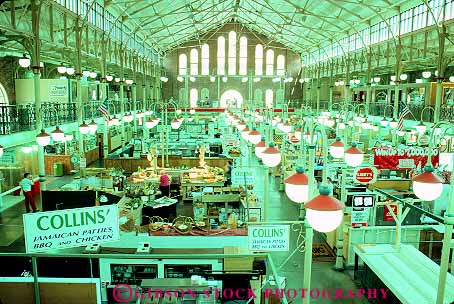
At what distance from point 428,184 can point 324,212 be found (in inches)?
94.9

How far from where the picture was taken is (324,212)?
465 cm

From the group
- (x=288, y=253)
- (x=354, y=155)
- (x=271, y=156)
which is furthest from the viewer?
(x=288, y=253)

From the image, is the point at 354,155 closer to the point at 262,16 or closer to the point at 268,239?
the point at 268,239

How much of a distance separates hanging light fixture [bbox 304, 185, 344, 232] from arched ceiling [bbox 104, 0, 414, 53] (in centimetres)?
2087

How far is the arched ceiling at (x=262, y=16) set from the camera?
2745cm

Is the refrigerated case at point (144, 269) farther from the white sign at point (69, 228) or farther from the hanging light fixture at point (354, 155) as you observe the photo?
the hanging light fixture at point (354, 155)

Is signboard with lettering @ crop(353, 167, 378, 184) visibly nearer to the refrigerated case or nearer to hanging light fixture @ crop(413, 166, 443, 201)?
the refrigerated case

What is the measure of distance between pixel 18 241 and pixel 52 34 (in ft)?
26.6

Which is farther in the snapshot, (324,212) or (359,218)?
(359,218)

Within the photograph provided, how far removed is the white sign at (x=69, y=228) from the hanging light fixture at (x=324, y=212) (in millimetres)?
3091

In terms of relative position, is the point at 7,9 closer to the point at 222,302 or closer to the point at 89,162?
the point at 222,302

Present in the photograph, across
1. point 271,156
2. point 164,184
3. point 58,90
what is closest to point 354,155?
point 271,156

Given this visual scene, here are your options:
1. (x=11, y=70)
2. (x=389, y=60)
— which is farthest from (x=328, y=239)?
(x=11, y=70)

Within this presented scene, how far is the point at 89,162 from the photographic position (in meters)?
27.8
